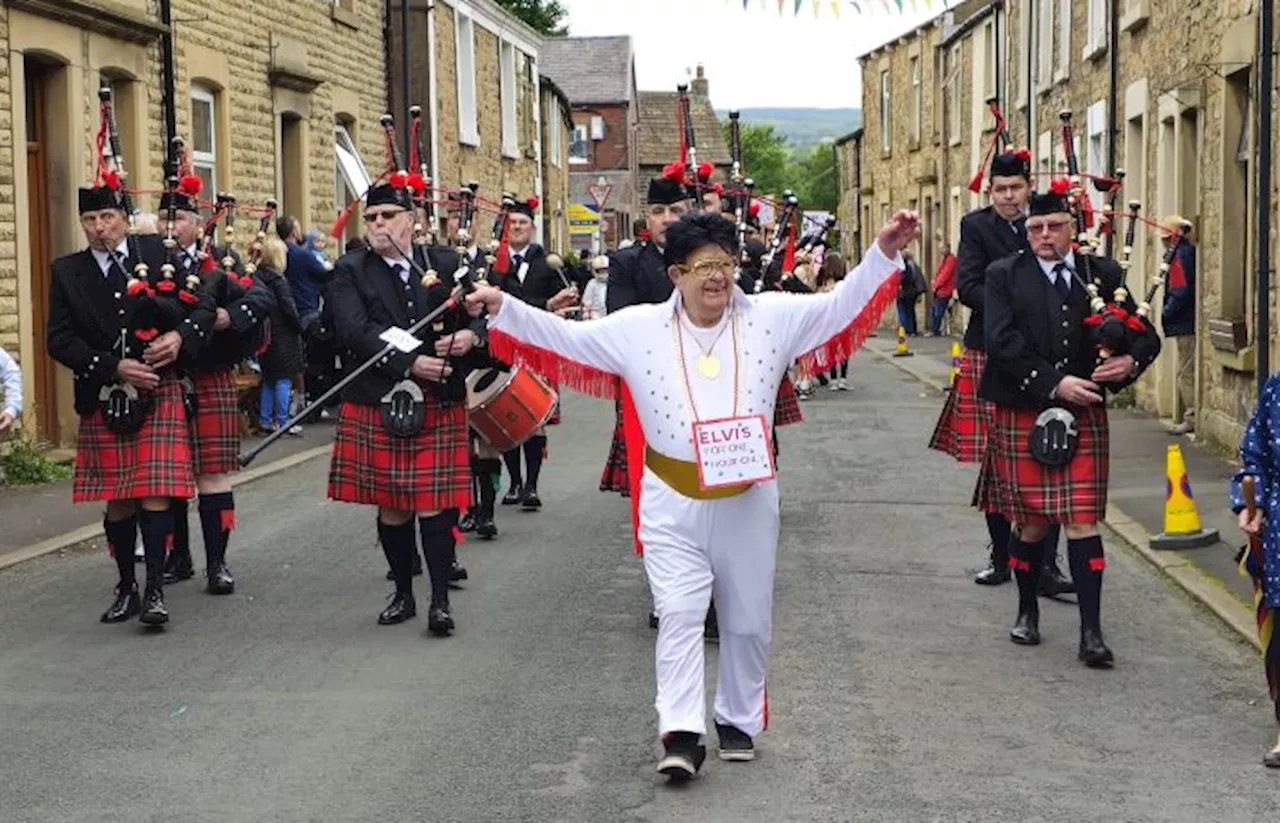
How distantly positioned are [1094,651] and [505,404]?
3.73 meters

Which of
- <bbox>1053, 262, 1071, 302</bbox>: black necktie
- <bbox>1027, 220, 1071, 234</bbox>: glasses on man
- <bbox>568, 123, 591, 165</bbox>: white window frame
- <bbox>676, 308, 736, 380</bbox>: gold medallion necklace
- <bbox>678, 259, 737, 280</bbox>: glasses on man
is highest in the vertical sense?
<bbox>568, 123, 591, 165</bbox>: white window frame

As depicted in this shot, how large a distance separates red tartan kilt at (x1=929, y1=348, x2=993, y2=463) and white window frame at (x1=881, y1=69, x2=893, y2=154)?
36376mm

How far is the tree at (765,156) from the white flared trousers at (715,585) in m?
119

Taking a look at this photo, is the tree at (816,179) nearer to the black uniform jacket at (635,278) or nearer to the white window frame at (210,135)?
the white window frame at (210,135)

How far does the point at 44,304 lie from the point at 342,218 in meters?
7.57

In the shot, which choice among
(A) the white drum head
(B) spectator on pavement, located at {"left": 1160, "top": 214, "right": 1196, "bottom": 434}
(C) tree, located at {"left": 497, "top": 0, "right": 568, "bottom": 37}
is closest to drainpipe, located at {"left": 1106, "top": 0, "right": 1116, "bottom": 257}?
(B) spectator on pavement, located at {"left": 1160, "top": 214, "right": 1196, "bottom": 434}

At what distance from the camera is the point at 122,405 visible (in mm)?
8789

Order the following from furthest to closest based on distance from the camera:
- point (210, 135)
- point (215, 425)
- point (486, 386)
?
point (210, 135) < point (486, 386) < point (215, 425)

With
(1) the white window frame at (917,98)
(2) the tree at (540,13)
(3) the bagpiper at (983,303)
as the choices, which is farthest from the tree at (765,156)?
(3) the bagpiper at (983,303)

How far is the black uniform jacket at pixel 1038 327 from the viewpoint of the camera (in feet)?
26.2

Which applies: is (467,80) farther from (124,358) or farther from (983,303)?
(124,358)

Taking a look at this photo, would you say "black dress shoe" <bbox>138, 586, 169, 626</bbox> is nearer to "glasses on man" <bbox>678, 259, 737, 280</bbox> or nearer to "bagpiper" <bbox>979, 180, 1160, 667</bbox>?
"glasses on man" <bbox>678, 259, 737, 280</bbox>

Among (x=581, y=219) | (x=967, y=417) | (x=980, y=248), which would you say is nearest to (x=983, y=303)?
(x=980, y=248)

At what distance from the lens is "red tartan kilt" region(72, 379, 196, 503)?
880 centimetres
